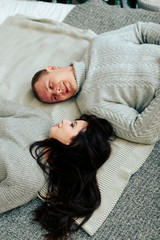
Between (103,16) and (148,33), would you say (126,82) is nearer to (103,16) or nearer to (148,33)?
(148,33)

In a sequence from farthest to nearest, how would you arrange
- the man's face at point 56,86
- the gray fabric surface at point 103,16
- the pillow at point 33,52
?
1. the gray fabric surface at point 103,16
2. the pillow at point 33,52
3. the man's face at point 56,86

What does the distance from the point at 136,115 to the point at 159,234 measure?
0.51 metres

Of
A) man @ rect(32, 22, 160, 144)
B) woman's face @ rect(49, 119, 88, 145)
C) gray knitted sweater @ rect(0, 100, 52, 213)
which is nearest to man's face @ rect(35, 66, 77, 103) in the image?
man @ rect(32, 22, 160, 144)

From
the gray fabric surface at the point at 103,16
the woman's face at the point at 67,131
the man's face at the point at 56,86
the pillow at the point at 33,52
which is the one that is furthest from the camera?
the gray fabric surface at the point at 103,16

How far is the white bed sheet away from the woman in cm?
100

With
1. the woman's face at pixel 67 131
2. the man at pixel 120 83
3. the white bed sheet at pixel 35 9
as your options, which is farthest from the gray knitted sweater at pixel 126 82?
the white bed sheet at pixel 35 9

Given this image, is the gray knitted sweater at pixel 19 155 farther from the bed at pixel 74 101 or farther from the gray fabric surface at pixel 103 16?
the gray fabric surface at pixel 103 16

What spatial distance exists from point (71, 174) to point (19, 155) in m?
0.24

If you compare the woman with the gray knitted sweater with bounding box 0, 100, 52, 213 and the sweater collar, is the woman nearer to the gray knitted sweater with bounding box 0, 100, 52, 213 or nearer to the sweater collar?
the gray knitted sweater with bounding box 0, 100, 52, 213

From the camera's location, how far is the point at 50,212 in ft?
3.08

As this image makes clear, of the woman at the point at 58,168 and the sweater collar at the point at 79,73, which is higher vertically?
the sweater collar at the point at 79,73

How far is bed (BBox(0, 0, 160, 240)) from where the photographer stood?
0.92 meters

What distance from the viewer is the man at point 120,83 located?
108cm

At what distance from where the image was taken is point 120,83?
1167 millimetres
